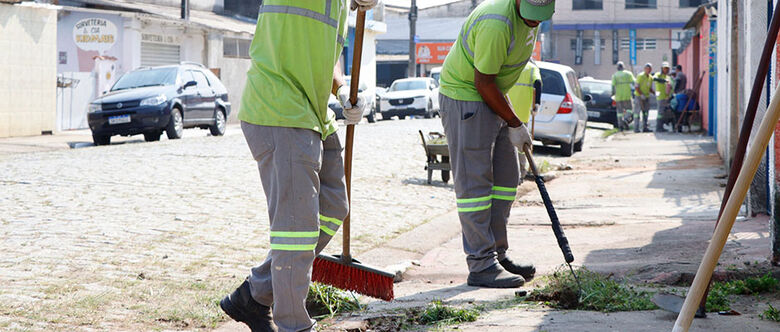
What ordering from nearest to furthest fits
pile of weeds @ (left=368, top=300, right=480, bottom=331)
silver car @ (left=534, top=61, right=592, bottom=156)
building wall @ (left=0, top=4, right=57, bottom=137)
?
pile of weeds @ (left=368, top=300, right=480, bottom=331) → silver car @ (left=534, top=61, right=592, bottom=156) → building wall @ (left=0, top=4, right=57, bottom=137)

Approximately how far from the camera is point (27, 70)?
20.2 m

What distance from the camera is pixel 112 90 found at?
730 inches

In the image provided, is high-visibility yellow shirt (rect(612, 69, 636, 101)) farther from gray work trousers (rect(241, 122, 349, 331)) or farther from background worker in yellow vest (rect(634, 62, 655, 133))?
gray work trousers (rect(241, 122, 349, 331))

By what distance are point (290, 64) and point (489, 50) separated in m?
1.73

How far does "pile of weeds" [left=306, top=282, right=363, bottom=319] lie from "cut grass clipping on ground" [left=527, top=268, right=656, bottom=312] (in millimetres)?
897

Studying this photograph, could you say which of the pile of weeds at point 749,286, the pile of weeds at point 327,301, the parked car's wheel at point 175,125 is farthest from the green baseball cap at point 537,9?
the parked car's wheel at point 175,125

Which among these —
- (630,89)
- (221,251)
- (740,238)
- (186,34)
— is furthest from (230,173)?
(186,34)

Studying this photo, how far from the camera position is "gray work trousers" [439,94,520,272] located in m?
5.14

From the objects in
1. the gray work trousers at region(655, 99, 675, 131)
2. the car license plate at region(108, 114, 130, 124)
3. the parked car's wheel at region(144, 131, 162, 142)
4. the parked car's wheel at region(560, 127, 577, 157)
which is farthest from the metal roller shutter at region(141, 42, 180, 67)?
the parked car's wheel at region(560, 127, 577, 157)

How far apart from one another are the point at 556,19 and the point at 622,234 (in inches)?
2295

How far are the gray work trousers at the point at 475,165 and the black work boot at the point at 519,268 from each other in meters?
0.09

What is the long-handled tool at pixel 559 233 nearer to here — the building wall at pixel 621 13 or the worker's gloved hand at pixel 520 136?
the worker's gloved hand at pixel 520 136

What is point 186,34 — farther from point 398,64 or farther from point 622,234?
point 398,64

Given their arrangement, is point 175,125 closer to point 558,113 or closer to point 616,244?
point 558,113
